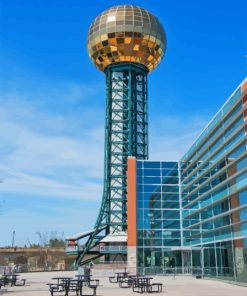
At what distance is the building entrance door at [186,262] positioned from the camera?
5289 centimetres

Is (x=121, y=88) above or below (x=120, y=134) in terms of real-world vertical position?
above

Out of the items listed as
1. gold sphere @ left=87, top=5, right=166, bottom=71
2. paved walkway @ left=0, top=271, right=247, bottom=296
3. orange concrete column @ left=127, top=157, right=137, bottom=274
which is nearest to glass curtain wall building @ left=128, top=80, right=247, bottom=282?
orange concrete column @ left=127, top=157, right=137, bottom=274

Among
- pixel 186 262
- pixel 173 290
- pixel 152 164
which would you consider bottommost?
pixel 173 290

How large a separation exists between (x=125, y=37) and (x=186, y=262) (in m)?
42.0

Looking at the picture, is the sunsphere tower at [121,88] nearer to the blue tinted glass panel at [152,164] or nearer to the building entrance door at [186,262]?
the blue tinted glass panel at [152,164]

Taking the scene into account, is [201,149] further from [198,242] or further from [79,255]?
[79,255]

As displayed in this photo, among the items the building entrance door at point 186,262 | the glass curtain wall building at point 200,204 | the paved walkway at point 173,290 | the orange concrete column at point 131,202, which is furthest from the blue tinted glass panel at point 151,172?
the paved walkway at point 173,290

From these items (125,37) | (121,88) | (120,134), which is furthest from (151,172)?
(125,37)

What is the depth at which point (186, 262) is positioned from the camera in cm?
5403

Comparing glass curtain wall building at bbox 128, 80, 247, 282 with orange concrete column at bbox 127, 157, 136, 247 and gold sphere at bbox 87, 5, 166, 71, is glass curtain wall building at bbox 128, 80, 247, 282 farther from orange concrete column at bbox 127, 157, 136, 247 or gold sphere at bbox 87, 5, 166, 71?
gold sphere at bbox 87, 5, 166, 71

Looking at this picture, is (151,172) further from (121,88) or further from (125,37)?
(125,37)

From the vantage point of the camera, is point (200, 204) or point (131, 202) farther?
point (131, 202)

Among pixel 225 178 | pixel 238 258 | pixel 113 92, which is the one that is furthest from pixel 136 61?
pixel 238 258

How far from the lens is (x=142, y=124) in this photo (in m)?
79.1
